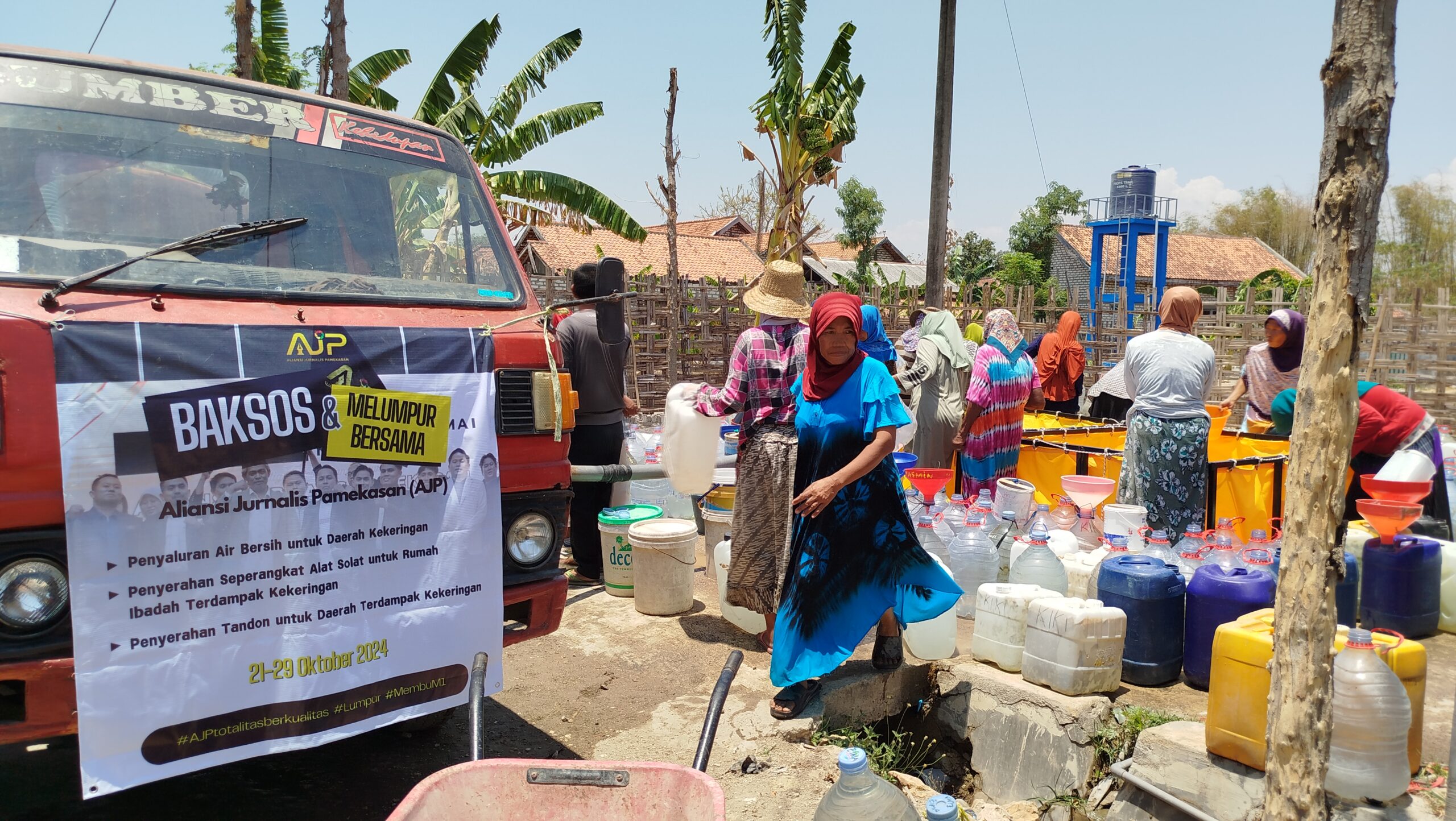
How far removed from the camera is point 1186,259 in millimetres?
49500

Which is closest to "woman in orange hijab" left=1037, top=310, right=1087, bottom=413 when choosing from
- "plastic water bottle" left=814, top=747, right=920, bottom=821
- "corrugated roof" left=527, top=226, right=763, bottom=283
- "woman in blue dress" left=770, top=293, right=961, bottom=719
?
"woman in blue dress" left=770, top=293, right=961, bottom=719

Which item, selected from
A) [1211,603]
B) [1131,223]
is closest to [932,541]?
[1211,603]

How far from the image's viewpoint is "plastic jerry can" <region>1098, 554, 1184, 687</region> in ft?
13.4

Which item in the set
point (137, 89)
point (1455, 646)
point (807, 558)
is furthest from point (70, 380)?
point (1455, 646)

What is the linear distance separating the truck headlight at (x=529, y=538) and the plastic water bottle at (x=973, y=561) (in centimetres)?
277

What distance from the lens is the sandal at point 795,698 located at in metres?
3.89

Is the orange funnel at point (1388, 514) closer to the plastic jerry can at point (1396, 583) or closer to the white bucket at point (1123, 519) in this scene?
the plastic jerry can at point (1396, 583)

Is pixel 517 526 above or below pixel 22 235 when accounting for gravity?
below

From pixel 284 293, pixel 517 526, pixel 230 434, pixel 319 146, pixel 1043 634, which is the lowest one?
pixel 1043 634

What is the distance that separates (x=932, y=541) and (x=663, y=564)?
154 cm

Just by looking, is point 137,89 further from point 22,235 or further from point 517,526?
point 517,526

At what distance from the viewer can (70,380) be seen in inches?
88.4

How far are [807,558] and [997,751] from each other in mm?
1251

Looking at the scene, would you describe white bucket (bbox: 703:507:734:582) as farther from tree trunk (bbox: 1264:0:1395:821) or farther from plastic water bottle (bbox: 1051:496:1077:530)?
tree trunk (bbox: 1264:0:1395:821)
